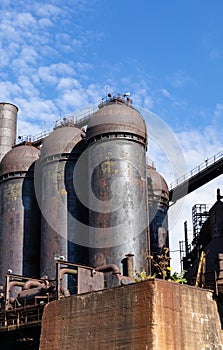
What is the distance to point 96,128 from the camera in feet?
105

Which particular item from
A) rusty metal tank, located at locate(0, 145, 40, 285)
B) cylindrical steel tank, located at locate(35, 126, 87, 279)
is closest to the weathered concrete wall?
cylindrical steel tank, located at locate(35, 126, 87, 279)

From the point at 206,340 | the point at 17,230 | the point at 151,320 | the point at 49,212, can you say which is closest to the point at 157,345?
the point at 151,320

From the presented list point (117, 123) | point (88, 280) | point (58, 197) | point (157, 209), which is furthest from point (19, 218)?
point (88, 280)

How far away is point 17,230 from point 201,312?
666 inches

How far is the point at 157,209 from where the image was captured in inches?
1515

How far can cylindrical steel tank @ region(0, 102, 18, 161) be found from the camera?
4372cm

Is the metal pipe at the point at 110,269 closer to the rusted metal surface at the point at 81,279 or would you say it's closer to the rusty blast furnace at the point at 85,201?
the rusty blast furnace at the point at 85,201

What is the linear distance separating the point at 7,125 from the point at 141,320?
93.2ft

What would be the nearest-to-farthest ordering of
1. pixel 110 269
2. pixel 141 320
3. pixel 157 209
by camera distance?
pixel 141 320 → pixel 110 269 → pixel 157 209

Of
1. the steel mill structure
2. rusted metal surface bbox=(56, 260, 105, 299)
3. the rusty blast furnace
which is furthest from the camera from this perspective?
the rusty blast furnace

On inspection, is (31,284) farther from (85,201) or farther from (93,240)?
(85,201)

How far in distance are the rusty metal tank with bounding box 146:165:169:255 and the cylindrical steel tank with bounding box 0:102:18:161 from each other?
11472mm

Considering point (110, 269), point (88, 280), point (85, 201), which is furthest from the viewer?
point (85, 201)

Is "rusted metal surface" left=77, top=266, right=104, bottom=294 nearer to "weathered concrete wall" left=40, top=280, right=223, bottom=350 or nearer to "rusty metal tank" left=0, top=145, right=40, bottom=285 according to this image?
"weathered concrete wall" left=40, top=280, right=223, bottom=350
